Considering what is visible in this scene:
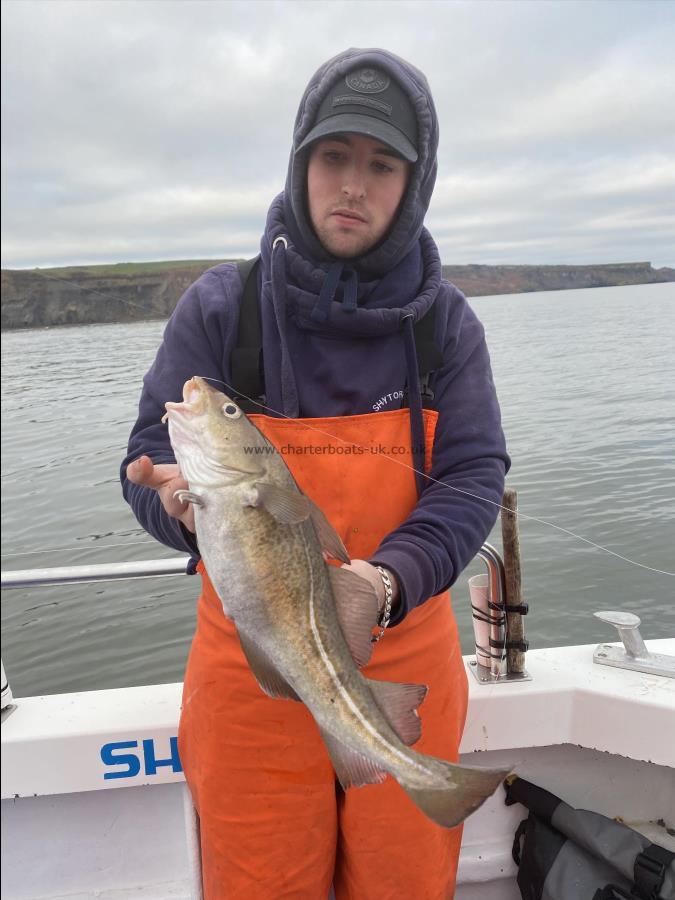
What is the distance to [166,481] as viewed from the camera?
2158 mm

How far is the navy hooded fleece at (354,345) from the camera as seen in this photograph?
2.53m

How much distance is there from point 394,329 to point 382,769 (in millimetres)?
1572

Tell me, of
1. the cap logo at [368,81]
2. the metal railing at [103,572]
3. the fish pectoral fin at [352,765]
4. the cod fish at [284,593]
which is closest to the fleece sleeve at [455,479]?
the cod fish at [284,593]

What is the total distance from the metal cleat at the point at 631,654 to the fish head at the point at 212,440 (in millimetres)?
2132

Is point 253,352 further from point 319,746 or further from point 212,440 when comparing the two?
point 319,746

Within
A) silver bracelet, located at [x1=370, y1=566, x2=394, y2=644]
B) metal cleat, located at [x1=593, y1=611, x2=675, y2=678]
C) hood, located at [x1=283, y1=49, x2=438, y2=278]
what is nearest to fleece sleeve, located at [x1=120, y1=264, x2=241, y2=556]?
hood, located at [x1=283, y1=49, x2=438, y2=278]

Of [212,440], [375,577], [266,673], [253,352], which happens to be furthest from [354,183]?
[266,673]

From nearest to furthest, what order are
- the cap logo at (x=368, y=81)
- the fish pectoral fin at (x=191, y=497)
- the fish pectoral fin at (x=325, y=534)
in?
the fish pectoral fin at (x=191, y=497), the fish pectoral fin at (x=325, y=534), the cap logo at (x=368, y=81)

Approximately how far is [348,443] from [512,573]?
123cm

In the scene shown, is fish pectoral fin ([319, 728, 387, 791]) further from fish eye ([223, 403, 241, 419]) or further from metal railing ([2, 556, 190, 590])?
metal railing ([2, 556, 190, 590])

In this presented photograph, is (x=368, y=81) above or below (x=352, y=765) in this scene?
above

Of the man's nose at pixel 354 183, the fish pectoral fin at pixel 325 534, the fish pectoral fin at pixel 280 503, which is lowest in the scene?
the fish pectoral fin at pixel 325 534

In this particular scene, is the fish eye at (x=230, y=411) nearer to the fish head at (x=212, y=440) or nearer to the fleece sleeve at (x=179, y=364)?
the fish head at (x=212, y=440)

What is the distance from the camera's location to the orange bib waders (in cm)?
243
